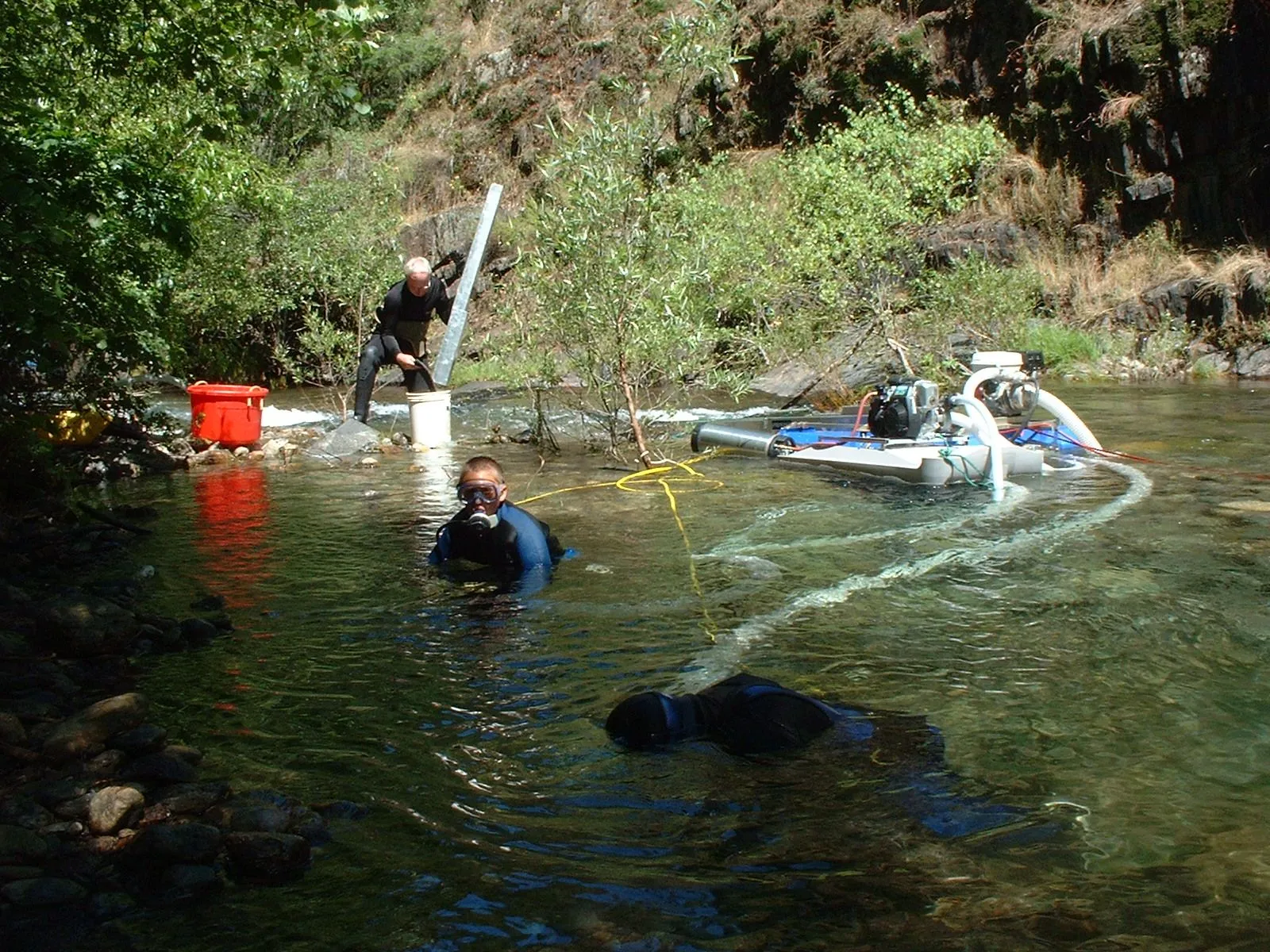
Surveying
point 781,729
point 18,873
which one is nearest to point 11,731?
point 18,873

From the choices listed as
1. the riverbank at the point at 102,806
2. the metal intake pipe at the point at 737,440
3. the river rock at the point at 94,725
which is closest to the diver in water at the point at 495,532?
the riverbank at the point at 102,806

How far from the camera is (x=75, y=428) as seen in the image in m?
10.1

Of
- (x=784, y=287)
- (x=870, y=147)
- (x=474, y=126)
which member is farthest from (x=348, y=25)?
(x=474, y=126)

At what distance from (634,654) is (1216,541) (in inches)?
153

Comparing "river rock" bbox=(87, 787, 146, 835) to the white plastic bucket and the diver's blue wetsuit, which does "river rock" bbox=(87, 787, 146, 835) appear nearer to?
the diver's blue wetsuit

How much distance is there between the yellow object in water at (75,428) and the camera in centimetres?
923

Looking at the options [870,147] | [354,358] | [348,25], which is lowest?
[354,358]

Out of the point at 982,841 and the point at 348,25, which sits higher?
the point at 348,25

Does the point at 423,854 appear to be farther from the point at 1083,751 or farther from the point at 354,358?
the point at 354,358

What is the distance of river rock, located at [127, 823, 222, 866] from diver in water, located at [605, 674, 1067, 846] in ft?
4.51

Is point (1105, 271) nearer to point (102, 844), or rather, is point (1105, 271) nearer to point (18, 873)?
point (102, 844)

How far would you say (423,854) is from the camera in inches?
130

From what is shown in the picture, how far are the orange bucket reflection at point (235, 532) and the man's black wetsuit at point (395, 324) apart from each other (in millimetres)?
1886

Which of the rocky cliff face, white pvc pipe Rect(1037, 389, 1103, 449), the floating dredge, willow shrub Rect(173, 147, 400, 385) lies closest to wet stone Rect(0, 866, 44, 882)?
the floating dredge
